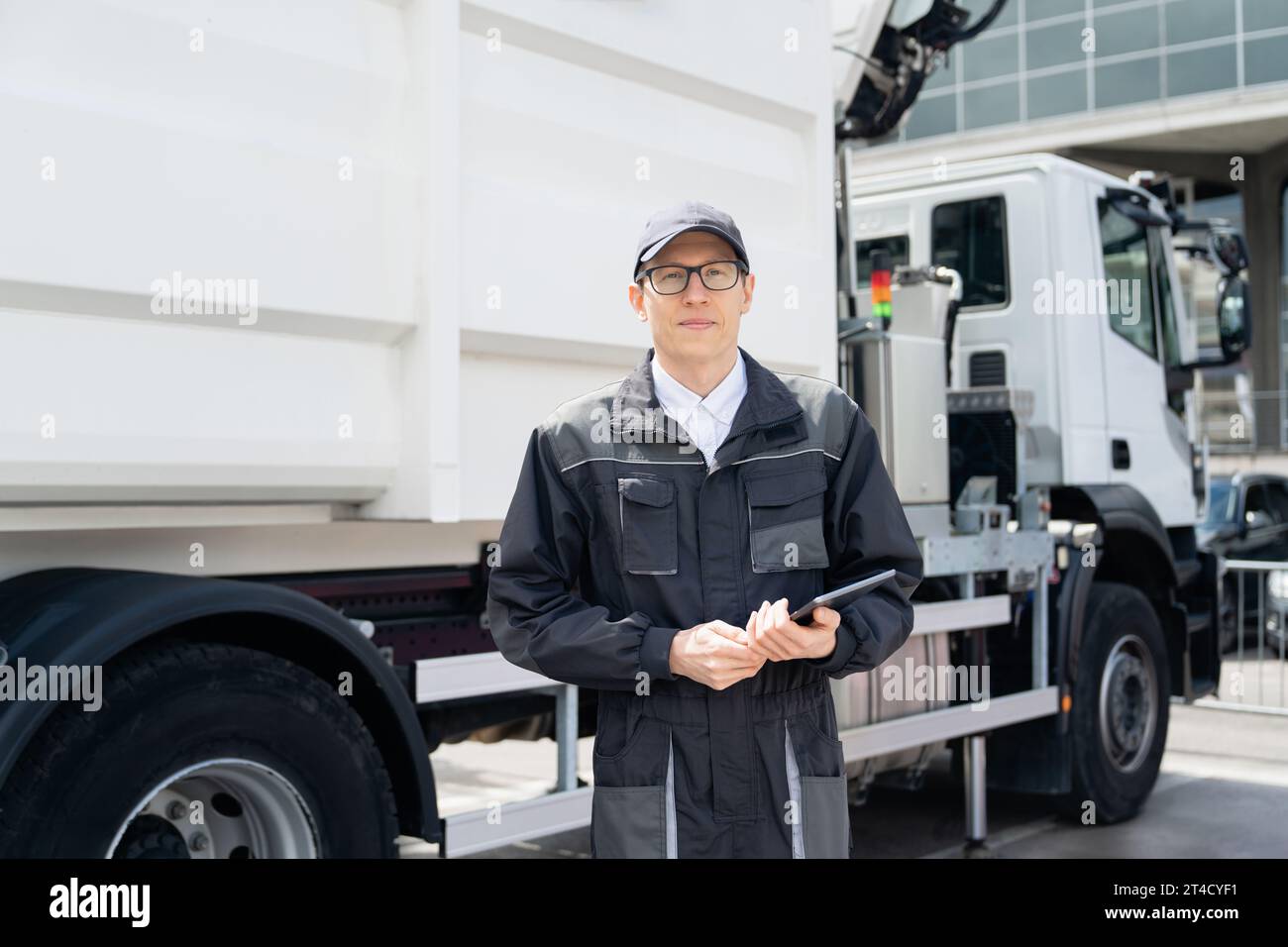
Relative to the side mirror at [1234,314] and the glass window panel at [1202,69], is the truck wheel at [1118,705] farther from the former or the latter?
the glass window panel at [1202,69]

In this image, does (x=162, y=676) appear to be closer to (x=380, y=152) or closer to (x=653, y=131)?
(x=380, y=152)

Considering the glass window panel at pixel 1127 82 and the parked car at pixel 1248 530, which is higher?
the glass window panel at pixel 1127 82

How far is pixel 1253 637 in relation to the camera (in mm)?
11805

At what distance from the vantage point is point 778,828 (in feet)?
6.93

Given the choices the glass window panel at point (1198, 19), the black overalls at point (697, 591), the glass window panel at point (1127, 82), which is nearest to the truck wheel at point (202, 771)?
the black overalls at point (697, 591)

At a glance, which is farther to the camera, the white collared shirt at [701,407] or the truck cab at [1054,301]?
the truck cab at [1054,301]

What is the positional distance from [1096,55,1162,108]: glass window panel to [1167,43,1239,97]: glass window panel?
0.27m

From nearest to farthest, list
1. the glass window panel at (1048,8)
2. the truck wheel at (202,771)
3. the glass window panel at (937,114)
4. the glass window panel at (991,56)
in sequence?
the truck wheel at (202,771) < the glass window panel at (1048,8) < the glass window panel at (991,56) < the glass window panel at (937,114)

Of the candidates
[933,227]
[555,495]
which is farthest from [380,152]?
[933,227]

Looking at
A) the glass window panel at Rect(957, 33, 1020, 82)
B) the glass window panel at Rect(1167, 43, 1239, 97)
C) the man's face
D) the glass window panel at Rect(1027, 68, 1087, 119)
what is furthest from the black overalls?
the glass window panel at Rect(1027, 68, 1087, 119)

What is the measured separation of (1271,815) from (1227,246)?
8.80ft

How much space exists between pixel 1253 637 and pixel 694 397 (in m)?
11.1

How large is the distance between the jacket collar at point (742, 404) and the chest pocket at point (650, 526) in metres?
0.10

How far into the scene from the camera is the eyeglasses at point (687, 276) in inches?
84.6
